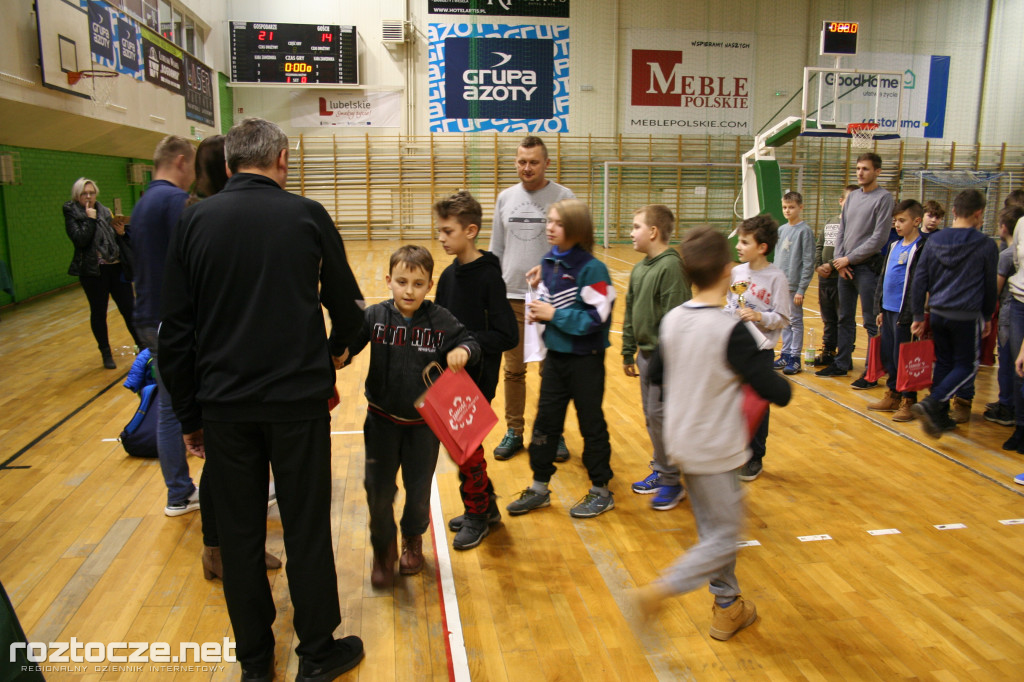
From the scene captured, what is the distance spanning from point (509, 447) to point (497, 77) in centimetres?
1419

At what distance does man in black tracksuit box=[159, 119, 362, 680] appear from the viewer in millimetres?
1996

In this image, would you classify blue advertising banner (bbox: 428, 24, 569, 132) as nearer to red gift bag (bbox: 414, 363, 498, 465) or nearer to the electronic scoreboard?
the electronic scoreboard

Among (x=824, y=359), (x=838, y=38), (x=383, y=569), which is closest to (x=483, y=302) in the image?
(x=383, y=569)

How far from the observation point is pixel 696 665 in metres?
2.36

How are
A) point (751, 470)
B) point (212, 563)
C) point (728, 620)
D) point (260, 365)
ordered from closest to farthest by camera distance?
point (260, 365), point (728, 620), point (212, 563), point (751, 470)

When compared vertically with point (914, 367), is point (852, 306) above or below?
above

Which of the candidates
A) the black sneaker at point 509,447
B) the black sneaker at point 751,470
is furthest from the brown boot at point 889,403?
the black sneaker at point 509,447

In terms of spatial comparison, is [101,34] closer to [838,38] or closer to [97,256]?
[97,256]

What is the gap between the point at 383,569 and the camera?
284 centimetres

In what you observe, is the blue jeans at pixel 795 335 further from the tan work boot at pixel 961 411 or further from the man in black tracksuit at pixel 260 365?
the man in black tracksuit at pixel 260 365

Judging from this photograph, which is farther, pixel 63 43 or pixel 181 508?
pixel 63 43

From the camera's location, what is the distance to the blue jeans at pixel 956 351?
4516 millimetres

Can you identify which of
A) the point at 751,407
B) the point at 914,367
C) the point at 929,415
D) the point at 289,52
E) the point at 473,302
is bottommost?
the point at 929,415

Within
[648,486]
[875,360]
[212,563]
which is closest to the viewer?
[212,563]
